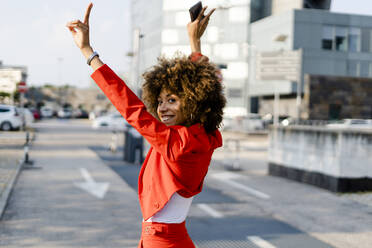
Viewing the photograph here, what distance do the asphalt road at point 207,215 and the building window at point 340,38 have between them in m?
37.8

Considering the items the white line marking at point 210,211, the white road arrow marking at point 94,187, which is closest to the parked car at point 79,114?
the white road arrow marking at point 94,187

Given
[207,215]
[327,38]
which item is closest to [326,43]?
[327,38]

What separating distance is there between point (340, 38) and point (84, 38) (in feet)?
156

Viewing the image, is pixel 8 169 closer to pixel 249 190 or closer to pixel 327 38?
Result: pixel 249 190

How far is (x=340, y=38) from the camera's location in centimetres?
4553

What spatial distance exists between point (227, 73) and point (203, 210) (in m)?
49.2

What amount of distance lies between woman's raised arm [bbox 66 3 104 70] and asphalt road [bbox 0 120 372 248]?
404 centimetres

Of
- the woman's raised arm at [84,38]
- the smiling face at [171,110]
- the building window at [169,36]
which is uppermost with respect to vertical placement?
the building window at [169,36]

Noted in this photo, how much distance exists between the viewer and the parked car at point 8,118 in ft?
86.9

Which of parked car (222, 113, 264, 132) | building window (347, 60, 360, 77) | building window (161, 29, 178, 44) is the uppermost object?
building window (161, 29, 178, 44)

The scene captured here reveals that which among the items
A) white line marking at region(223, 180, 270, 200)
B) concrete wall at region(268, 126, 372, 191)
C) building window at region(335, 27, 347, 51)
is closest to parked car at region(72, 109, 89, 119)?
building window at region(335, 27, 347, 51)

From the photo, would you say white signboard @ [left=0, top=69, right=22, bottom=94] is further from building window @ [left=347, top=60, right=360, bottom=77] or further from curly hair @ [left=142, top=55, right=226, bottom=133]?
building window @ [left=347, top=60, right=360, bottom=77]

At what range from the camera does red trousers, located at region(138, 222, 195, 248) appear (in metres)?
2.22

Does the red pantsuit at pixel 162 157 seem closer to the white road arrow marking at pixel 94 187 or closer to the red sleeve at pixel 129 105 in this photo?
the red sleeve at pixel 129 105
